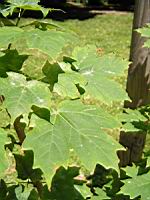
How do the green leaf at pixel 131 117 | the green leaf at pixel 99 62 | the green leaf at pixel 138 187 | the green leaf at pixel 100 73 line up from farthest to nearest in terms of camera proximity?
the green leaf at pixel 131 117 < the green leaf at pixel 138 187 < the green leaf at pixel 99 62 < the green leaf at pixel 100 73

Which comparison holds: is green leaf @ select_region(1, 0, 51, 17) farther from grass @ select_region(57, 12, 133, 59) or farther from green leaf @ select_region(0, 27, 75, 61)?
grass @ select_region(57, 12, 133, 59)

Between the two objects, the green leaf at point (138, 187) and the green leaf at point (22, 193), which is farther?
the green leaf at point (138, 187)

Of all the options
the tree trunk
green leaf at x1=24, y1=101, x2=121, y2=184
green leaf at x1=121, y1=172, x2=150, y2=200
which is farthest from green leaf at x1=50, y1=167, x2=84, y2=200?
the tree trunk

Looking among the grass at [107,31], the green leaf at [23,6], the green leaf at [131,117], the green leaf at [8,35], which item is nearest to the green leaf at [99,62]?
the green leaf at [23,6]

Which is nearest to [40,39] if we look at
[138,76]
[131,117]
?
[131,117]

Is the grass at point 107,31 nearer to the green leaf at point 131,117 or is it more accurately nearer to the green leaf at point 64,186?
the green leaf at point 131,117

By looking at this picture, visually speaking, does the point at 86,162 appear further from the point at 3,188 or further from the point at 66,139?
the point at 3,188

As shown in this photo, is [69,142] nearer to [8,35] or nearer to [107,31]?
[8,35]

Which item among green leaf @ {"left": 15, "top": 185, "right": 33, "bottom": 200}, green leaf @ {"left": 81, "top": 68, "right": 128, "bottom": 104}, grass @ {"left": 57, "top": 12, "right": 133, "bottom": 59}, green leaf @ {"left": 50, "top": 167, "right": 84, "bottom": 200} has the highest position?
green leaf @ {"left": 81, "top": 68, "right": 128, "bottom": 104}
